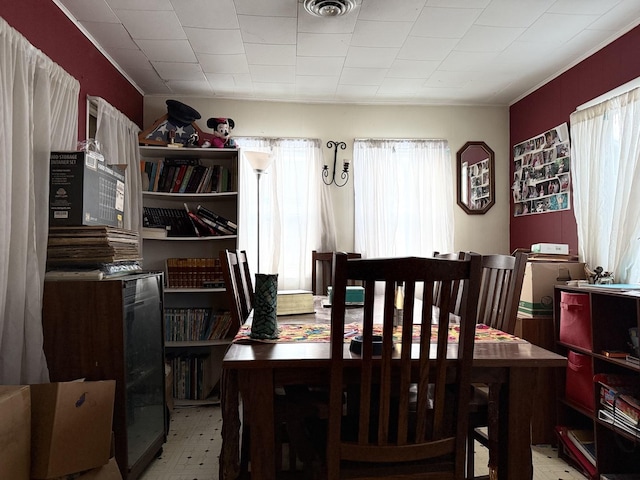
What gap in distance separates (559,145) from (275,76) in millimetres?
2187

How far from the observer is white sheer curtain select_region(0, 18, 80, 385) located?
6.20ft

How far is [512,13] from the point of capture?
2.51 m

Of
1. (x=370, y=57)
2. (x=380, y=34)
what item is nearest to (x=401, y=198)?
(x=370, y=57)

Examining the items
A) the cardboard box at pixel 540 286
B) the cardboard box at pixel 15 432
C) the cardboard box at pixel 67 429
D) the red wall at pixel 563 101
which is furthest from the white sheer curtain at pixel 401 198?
the cardboard box at pixel 15 432

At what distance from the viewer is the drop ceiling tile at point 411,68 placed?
126 inches

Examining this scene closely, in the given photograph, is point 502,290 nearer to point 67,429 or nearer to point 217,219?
point 67,429

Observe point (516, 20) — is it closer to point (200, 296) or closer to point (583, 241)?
point (583, 241)

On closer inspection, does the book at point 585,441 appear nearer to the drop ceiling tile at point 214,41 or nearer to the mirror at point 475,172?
the mirror at point 475,172

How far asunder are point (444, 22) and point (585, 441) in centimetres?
248

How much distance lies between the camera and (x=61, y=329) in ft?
6.69

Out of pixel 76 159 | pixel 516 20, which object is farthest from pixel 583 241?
pixel 76 159

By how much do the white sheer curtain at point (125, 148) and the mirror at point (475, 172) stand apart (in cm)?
274

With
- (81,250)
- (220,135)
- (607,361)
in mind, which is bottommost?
(607,361)

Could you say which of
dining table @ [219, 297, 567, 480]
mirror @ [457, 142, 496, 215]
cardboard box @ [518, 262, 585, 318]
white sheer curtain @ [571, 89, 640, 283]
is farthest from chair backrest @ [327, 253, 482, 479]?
mirror @ [457, 142, 496, 215]
